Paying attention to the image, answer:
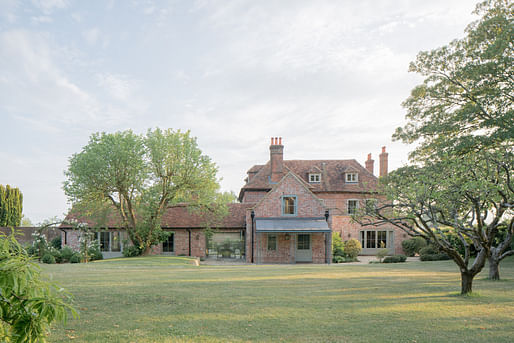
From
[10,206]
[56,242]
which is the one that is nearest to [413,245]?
[56,242]

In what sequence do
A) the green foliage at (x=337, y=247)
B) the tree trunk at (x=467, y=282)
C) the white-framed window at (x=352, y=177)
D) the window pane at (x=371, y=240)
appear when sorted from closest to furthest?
1. the tree trunk at (x=467, y=282)
2. the green foliage at (x=337, y=247)
3. the window pane at (x=371, y=240)
4. the white-framed window at (x=352, y=177)

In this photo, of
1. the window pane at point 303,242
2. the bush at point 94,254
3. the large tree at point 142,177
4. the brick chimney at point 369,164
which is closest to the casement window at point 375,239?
the brick chimney at point 369,164

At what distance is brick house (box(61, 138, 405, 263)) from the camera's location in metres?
26.6

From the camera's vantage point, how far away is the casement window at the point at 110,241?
93.1 feet

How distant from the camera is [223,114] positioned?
827 inches

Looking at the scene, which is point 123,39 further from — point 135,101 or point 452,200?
point 452,200

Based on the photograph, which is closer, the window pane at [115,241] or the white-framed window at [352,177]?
the window pane at [115,241]

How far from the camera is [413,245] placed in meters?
29.3

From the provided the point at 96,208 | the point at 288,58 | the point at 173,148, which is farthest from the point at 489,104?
the point at 96,208

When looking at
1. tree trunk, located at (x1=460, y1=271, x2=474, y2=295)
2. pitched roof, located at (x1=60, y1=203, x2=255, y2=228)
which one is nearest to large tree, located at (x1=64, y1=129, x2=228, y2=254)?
pitched roof, located at (x1=60, y1=203, x2=255, y2=228)

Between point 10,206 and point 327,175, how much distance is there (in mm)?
32458

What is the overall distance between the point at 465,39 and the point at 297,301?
16.2 meters

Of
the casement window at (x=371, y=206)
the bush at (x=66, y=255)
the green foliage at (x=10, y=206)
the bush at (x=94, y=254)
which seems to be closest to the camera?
the casement window at (x=371, y=206)

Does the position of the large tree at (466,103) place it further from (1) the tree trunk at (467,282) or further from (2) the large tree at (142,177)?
(2) the large tree at (142,177)
